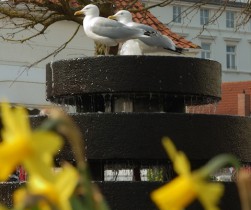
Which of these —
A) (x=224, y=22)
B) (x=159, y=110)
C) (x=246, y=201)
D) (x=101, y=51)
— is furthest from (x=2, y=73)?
(x=224, y=22)

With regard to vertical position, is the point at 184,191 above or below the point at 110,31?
below

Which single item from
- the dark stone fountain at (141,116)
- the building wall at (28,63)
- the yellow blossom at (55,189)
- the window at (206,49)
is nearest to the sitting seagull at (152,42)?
the dark stone fountain at (141,116)

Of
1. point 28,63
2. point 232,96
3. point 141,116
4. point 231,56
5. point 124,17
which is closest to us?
point 141,116

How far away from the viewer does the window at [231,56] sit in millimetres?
56812

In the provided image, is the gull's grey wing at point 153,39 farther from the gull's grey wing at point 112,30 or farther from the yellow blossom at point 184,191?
the yellow blossom at point 184,191

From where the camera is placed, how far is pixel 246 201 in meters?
0.81

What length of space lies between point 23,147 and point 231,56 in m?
57.0

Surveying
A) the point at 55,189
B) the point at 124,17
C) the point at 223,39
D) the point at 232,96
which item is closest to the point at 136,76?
the point at 124,17

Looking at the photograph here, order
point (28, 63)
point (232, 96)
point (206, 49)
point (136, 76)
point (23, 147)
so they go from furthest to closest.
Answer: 1. point (206, 49)
2. point (232, 96)
3. point (28, 63)
4. point (136, 76)
5. point (23, 147)

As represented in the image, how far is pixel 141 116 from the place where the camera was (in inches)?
230

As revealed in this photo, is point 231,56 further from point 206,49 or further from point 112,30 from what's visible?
point 112,30

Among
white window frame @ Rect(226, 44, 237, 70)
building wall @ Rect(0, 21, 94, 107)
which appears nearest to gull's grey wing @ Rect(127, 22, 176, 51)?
building wall @ Rect(0, 21, 94, 107)

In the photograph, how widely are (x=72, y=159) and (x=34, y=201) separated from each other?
5260 mm

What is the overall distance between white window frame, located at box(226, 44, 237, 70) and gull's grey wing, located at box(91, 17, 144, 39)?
162 ft
